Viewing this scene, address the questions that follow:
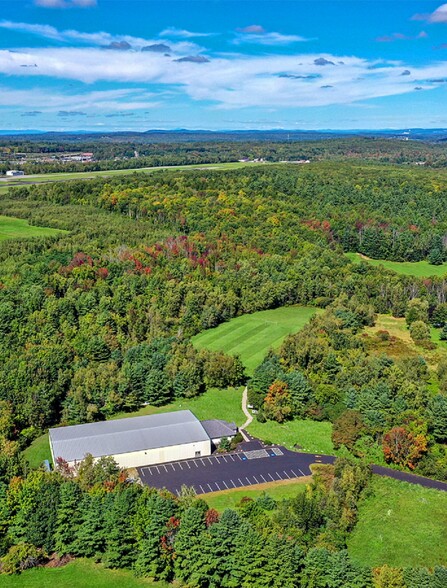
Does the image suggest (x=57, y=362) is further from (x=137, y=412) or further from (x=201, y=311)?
(x=201, y=311)

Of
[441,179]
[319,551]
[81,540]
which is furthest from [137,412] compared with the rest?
[441,179]

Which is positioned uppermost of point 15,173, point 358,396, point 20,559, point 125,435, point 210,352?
point 15,173

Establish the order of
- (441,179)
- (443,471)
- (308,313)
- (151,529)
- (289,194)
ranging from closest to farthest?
(151,529) < (443,471) < (308,313) < (289,194) < (441,179)

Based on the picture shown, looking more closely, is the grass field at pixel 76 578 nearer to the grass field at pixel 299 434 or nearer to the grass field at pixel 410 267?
the grass field at pixel 299 434

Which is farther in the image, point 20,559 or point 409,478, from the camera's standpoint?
point 409,478

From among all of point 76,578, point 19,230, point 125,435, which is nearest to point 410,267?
point 19,230

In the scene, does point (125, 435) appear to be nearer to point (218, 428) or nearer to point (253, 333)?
point (218, 428)
